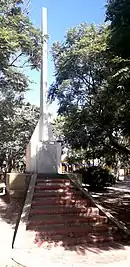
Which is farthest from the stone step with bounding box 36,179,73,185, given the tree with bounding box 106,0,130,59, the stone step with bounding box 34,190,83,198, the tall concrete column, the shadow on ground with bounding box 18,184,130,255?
the tree with bounding box 106,0,130,59

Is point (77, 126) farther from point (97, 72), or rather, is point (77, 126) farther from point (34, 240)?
point (34, 240)

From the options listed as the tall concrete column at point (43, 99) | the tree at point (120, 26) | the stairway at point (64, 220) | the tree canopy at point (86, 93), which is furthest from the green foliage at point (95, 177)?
the tree at point (120, 26)

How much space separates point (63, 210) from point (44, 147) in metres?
5.21

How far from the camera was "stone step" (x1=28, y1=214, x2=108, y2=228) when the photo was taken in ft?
34.3

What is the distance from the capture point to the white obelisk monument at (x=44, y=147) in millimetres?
16031

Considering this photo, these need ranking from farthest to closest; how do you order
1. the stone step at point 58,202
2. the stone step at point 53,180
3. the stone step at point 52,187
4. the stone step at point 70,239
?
the stone step at point 53,180, the stone step at point 52,187, the stone step at point 58,202, the stone step at point 70,239

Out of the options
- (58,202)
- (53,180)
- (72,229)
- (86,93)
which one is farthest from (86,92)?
(72,229)

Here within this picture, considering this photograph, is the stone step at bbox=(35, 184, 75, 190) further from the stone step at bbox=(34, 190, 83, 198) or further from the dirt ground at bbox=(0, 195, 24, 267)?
the dirt ground at bbox=(0, 195, 24, 267)

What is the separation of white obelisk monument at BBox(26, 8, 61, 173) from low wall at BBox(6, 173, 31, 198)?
156cm

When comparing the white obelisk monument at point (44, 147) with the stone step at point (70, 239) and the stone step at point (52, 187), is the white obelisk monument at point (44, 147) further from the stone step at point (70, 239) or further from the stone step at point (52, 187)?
the stone step at point (70, 239)

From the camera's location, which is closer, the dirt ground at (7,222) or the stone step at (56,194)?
the dirt ground at (7,222)

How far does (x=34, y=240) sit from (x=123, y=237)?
2.68m

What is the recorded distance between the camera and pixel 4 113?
16594mm

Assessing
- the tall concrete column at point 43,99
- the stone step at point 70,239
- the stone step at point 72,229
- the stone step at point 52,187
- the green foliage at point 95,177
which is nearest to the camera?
the stone step at point 70,239
